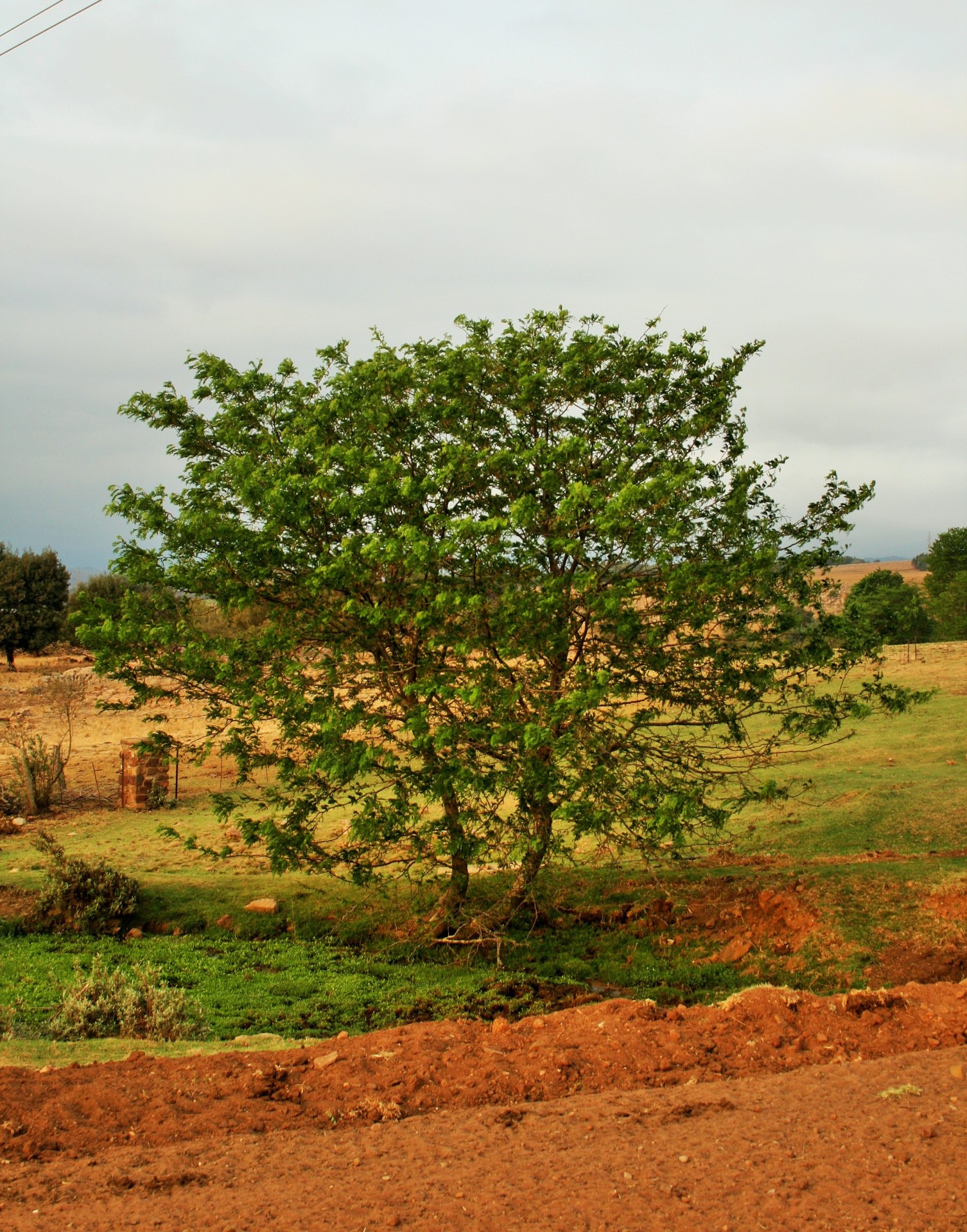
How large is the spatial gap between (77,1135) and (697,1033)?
4.74m

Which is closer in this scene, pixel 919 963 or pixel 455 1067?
pixel 455 1067

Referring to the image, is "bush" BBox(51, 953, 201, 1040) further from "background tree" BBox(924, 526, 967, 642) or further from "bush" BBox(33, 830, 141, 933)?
"background tree" BBox(924, 526, 967, 642)

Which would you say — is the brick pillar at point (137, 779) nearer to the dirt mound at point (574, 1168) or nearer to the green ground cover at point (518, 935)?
the green ground cover at point (518, 935)

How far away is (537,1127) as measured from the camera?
598 centimetres

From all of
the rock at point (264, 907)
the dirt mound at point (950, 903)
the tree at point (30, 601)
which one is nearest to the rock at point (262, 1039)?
the rock at point (264, 907)

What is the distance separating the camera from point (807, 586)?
12227mm

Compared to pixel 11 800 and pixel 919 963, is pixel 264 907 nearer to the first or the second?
pixel 919 963

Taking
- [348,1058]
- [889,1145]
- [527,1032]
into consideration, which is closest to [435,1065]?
[348,1058]

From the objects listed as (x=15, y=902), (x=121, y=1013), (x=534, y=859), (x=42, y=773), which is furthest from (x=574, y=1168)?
(x=42, y=773)

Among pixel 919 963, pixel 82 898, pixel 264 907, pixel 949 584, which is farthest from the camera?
pixel 949 584

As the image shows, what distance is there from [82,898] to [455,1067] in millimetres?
9372

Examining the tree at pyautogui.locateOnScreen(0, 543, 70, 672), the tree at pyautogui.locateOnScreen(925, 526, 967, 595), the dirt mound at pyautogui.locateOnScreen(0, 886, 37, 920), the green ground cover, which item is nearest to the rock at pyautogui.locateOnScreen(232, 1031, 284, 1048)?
the green ground cover

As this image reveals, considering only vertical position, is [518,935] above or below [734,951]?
below

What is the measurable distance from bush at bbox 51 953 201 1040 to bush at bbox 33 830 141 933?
3.95 m
